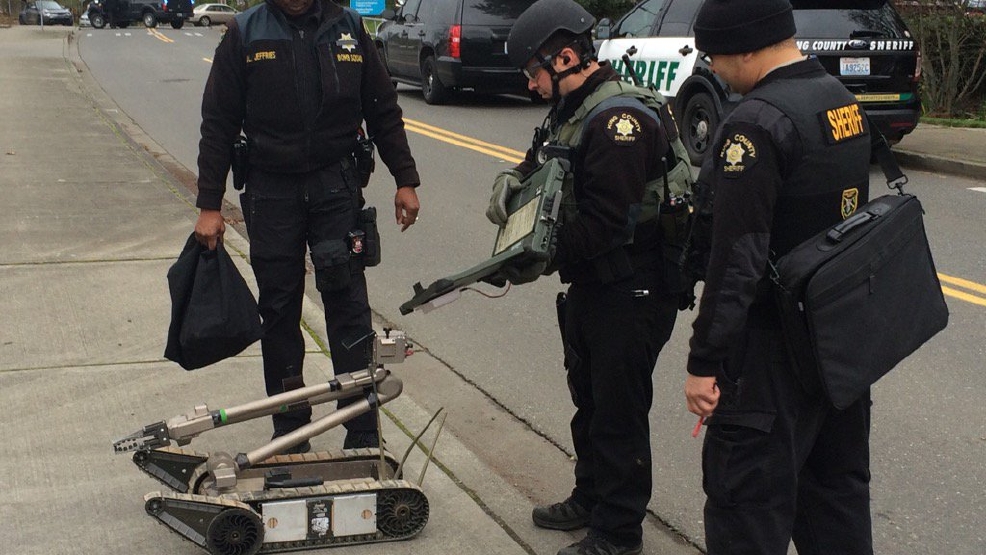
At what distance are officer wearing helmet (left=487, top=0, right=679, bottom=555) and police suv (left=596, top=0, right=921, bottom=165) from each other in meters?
6.97

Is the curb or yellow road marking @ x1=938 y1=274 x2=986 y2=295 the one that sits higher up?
yellow road marking @ x1=938 y1=274 x2=986 y2=295

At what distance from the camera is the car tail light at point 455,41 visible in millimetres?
16375

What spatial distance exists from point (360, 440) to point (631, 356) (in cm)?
126

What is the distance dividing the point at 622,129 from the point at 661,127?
17 centimetres

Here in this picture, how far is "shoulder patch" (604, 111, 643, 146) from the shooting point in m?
3.20

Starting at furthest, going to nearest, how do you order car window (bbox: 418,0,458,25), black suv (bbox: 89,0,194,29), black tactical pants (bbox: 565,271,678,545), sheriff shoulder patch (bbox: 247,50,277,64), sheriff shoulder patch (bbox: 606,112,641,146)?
black suv (bbox: 89,0,194,29) → car window (bbox: 418,0,458,25) → sheriff shoulder patch (bbox: 247,50,277,64) → black tactical pants (bbox: 565,271,678,545) → sheriff shoulder patch (bbox: 606,112,641,146)

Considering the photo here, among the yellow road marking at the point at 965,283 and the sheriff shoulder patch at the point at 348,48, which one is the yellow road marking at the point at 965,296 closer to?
the yellow road marking at the point at 965,283

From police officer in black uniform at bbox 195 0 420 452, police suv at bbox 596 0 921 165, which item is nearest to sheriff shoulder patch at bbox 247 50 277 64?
police officer in black uniform at bbox 195 0 420 452

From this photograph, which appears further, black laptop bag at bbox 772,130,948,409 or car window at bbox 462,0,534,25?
car window at bbox 462,0,534,25

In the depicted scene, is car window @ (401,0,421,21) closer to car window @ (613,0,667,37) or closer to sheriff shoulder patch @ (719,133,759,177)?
car window @ (613,0,667,37)

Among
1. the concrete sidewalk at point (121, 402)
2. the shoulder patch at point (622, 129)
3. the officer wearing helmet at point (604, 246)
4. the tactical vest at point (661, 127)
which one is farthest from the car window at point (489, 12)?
the shoulder patch at point (622, 129)

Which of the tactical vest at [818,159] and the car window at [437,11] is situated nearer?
the tactical vest at [818,159]

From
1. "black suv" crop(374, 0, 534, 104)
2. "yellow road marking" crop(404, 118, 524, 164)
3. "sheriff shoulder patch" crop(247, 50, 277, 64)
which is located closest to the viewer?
"sheriff shoulder patch" crop(247, 50, 277, 64)

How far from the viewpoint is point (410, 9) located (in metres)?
18.4
